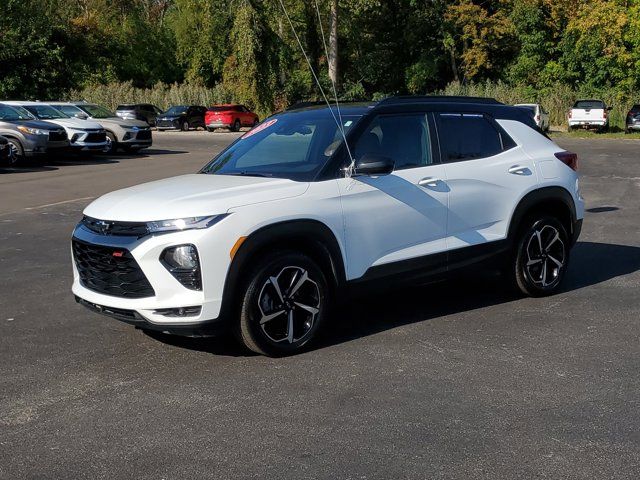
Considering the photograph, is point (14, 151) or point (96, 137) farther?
point (96, 137)

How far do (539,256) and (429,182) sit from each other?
1.54m

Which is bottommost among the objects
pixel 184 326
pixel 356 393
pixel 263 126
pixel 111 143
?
pixel 356 393

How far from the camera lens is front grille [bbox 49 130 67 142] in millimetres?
23298

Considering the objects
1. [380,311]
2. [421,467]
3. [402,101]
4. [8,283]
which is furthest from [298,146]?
[8,283]

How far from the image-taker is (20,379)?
549 cm

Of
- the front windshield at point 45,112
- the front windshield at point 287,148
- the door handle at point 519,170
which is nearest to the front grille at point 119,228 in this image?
the front windshield at point 287,148

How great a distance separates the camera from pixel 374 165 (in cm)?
595

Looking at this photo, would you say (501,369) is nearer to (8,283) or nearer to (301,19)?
(8,283)

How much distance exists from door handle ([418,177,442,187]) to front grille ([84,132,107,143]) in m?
20.2

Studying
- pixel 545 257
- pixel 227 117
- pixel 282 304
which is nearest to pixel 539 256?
pixel 545 257

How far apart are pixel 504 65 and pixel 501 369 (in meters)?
54.3

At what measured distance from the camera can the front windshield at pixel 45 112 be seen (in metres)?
25.2

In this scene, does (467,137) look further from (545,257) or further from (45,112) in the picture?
(45,112)

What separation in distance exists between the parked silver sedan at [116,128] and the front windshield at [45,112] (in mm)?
598
